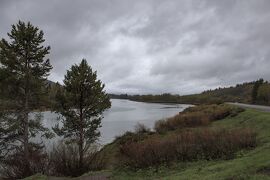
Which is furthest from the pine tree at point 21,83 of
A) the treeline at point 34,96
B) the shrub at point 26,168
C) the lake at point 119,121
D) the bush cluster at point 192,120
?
the bush cluster at point 192,120

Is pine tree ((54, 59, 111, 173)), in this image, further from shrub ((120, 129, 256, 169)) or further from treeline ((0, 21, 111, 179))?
shrub ((120, 129, 256, 169))

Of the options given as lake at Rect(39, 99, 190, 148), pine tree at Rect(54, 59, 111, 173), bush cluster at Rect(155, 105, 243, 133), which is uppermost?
pine tree at Rect(54, 59, 111, 173)

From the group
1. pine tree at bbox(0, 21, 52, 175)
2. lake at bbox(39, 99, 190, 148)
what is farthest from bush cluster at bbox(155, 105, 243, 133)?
pine tree at bbox(0, 21, 52, 175)

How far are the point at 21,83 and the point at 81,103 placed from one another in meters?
4.86

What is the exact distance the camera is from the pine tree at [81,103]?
25.3m

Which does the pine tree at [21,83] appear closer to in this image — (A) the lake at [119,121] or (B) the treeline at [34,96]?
(B) the treeline at [34,96]

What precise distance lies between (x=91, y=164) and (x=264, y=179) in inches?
504

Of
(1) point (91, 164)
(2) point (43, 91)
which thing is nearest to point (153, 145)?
(1) point (91, 164)

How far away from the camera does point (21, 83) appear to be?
2450 cm

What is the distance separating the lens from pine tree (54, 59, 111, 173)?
25297mm

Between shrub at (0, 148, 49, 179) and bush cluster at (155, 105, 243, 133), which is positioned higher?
bush cluster at (155, 105, 243, 133)

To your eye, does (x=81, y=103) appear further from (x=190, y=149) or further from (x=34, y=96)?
(x=190, y=149)

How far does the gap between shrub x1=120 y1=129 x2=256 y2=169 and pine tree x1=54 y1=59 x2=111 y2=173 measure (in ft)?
33.4

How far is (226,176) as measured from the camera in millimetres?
9586
